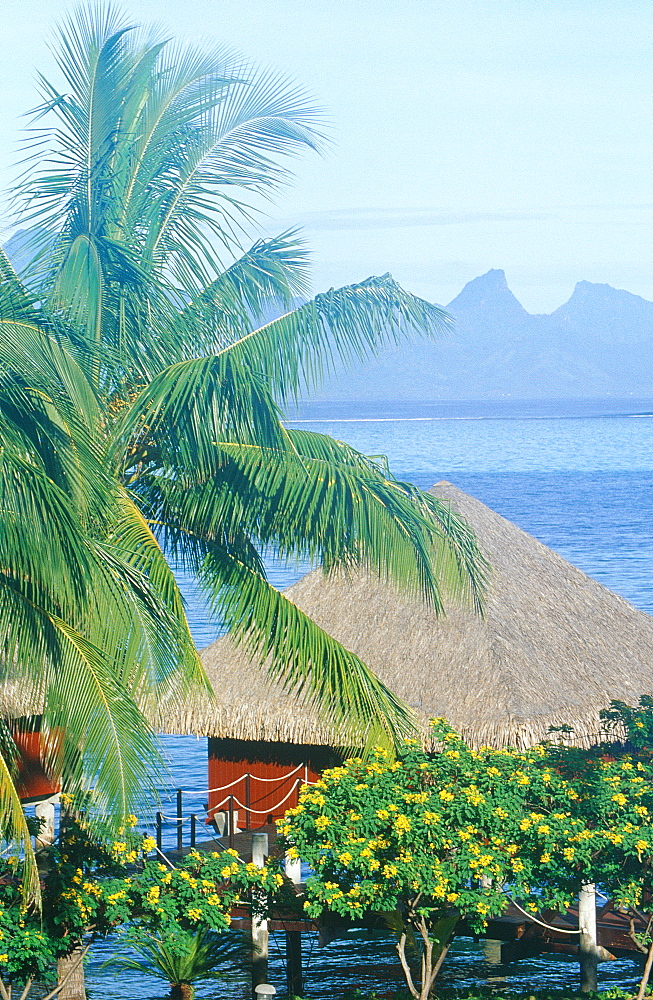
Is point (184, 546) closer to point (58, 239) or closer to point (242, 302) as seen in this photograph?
point (242, 302)

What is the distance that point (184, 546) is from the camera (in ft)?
33.1

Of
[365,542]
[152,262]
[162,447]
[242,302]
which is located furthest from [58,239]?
[365,542]

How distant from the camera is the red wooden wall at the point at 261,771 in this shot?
14.0 metres

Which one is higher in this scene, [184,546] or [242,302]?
[242,302]

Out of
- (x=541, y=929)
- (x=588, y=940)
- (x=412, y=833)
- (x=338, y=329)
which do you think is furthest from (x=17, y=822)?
(x=541, y=929)

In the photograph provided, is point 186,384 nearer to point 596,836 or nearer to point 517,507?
point 596,836

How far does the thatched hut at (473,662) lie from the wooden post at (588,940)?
6.65ft

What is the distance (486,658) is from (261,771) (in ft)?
11.0

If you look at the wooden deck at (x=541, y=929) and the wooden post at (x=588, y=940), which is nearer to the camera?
the wooden post at (x=588, y=940)

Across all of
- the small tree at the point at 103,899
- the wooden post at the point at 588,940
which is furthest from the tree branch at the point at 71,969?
the wooden post at the point at 588,940

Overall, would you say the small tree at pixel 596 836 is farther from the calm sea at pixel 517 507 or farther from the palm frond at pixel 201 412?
the palm frond at pixel 201 412

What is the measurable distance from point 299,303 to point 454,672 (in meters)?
4.24

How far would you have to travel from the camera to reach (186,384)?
8.63 m

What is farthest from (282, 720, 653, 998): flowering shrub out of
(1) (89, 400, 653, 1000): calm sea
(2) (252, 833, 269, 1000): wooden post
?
(1) (89, 400, 653, 1000): calm sea
